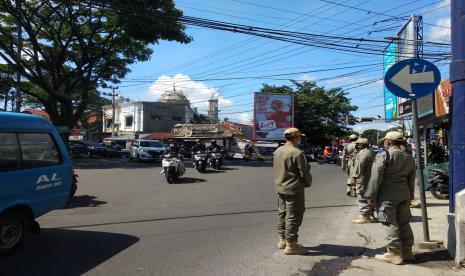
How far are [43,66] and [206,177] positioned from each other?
18040mm

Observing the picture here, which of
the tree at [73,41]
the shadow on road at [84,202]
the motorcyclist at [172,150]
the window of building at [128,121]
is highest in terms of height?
the tree at [73,41]

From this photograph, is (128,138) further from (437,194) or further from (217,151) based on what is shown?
(437,194)

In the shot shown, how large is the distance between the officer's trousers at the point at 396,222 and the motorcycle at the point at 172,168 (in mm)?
11112

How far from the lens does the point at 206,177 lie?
1873 centimetres

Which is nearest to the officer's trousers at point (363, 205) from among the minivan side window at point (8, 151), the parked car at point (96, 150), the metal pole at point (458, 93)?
the metal pole at point (458, 93)

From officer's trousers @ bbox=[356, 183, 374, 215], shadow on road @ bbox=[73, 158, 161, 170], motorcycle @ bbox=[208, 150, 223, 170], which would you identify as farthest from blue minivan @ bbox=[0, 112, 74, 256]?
shadow on road @ bbox=[73, 158, 161, 170]

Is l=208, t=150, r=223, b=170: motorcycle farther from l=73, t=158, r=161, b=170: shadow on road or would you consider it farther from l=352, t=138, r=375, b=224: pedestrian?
l=352, t=138, r=375, b=224: pedestrian

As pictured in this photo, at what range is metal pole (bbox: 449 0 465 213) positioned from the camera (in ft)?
20.2

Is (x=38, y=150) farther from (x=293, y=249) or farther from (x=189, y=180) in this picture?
(x=189, y=180)

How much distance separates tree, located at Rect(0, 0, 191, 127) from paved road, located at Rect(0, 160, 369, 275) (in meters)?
16.5

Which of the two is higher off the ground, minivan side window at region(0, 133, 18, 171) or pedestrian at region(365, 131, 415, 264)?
minivan side window at region(0, 133, 18, 171)

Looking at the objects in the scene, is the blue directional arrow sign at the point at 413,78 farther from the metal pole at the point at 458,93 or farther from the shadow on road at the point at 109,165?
the shadow on road at the point at 109,165

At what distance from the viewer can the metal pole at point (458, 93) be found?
6145 mm

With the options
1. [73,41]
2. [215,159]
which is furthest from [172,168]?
[73,41]
